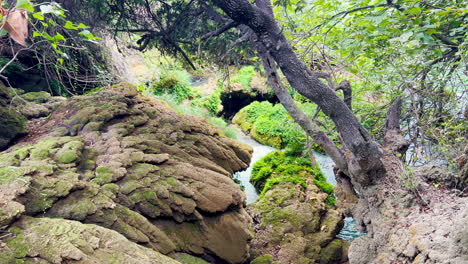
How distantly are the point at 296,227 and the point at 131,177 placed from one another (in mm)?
3765

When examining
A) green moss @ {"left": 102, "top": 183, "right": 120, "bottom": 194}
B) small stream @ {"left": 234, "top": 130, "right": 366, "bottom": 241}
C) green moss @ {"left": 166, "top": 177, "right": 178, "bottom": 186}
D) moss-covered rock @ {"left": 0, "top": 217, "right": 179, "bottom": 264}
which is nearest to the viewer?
moss-covered rock @ {"left": 0, "top": 217, "right": 179, "bottom": 264}

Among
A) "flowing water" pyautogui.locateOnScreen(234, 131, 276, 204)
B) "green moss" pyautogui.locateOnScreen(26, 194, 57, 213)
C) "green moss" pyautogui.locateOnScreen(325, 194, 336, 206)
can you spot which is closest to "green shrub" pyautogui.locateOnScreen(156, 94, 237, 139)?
"flowing water" pyautogui.locateOnScreen(234, 131, 276, 204)

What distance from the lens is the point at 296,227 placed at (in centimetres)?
642

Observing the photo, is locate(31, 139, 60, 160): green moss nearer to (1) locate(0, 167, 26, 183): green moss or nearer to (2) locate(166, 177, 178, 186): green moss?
(1) locate(0, 167, 26, 183): green moss

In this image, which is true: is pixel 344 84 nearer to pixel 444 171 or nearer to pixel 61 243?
pixel 444 171

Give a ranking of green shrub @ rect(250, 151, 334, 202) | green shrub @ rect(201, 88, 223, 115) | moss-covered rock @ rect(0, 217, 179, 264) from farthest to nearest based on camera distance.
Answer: green shrub @ rect(201, 88, 223, 115), green shrub @ rect(250, 151, 334, 202), moss-covered rock @ rect(0, 217, 179, 264)

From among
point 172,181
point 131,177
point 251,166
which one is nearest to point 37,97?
point 131,177

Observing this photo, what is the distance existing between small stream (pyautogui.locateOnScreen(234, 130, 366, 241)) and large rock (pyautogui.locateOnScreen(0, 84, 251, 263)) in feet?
11.1

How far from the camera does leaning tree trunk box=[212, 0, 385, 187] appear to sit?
498cm

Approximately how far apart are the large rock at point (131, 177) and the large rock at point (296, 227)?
4.78 feet

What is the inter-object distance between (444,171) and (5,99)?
6.89 meters

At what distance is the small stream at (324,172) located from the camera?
7.49 metres

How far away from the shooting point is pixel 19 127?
190 inches

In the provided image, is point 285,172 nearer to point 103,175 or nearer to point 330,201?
point 330,201
